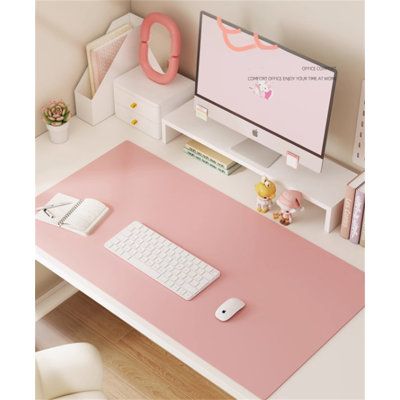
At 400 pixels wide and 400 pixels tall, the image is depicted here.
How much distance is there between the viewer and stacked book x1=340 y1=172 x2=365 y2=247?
6.56 feet

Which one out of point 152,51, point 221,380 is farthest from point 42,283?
point 221,380

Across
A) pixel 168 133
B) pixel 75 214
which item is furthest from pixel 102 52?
pixel 75 214

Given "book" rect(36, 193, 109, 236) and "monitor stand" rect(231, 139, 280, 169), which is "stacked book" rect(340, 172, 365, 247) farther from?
"book" rect(36, 193, 109, 236)

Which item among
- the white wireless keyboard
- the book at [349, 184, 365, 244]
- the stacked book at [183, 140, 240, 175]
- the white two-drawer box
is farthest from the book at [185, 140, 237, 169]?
the book at [349, 184, 365, 244]

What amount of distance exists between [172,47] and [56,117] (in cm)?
48

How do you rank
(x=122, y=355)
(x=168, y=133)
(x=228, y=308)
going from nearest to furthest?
(x=228, y=308) → (x=168, y=133) → (x=122, y=355)

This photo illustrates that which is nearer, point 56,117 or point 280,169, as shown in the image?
point 280,169

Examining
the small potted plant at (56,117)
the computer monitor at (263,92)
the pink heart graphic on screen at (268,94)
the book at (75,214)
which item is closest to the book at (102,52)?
the small potted plant at (56,117)

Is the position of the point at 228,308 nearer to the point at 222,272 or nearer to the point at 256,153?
the point at 222,272

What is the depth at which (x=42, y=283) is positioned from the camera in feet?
8.97

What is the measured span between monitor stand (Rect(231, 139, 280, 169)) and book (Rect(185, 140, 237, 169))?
0.21 ft

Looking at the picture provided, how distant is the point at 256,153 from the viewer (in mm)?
2271

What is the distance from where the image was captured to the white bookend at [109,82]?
2510 mm
